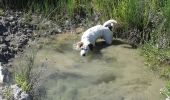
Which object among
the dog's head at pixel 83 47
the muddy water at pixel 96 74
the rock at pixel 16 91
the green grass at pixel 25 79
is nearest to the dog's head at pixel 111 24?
the muddy water at pixel 96 74

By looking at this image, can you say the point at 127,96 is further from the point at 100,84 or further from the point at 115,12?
the point at 115,12

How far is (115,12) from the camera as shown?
7945mm

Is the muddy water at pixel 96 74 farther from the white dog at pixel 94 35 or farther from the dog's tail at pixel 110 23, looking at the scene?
the dog's tail at pixel 110 23

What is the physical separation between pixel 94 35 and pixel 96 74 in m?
0.89

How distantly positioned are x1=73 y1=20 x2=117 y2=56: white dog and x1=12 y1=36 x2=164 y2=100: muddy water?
10cm

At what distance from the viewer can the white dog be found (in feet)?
24.6

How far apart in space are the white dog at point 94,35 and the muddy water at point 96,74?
0.10 meters

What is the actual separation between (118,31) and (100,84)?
58.8 inches

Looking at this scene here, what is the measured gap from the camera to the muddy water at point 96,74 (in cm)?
646

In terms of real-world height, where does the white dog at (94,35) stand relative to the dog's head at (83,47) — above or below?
above

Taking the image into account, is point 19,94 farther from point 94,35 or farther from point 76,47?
point 94,35

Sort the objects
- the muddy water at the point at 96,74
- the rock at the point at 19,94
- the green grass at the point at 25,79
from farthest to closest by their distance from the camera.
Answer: the muddy water at the point at 96,74, the green grass at the point at 25,79, the rock at the point at 19,94

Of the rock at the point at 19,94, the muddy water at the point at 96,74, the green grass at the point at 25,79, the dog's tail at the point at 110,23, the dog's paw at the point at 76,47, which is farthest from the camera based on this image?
the dog's tail at the point at 110,23

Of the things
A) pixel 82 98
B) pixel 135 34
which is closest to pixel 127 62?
pixel 135 34
